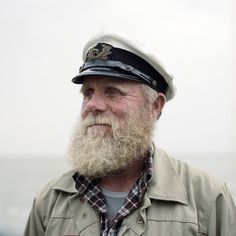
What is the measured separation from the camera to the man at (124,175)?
202 centimetres

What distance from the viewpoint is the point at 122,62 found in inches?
87.0

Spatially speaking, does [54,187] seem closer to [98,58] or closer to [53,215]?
[53,215]

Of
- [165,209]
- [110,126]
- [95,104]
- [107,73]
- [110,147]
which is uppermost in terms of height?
[107,73]

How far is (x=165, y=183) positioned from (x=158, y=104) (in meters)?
0.44

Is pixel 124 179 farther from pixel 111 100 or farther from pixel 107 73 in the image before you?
pixel 107 73

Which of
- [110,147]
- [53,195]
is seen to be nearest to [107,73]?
[110,147]

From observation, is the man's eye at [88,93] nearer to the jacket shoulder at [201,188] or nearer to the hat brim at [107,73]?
the hat brim at [107,73]

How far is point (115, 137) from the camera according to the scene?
218cm

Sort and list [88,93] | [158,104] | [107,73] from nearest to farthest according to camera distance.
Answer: [107,73]
[88,93]
[158,104]

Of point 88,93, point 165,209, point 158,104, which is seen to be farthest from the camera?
point 158,104

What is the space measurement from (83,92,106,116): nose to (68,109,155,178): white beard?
0.10 ft

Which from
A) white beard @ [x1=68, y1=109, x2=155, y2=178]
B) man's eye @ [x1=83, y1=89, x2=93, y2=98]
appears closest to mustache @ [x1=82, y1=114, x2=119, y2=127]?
white beard @ [x1=68, y1=109, x2=155, y2=178]

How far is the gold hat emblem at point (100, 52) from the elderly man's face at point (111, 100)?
128 millimetres

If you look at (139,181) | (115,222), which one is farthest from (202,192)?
(115,222)
